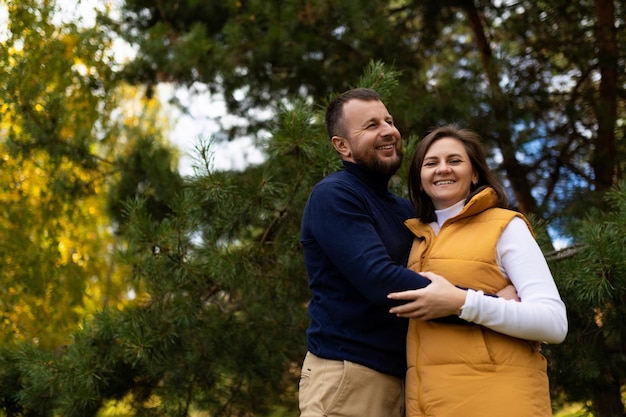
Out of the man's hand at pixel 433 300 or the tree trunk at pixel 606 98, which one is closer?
the man's hand at pixel 433 300

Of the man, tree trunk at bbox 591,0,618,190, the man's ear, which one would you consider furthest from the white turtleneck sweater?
tree trunk at bbox 591,0,618,190

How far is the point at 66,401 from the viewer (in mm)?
3414

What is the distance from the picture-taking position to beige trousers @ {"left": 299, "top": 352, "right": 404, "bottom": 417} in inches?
80.5

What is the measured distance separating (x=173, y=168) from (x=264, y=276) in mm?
1889

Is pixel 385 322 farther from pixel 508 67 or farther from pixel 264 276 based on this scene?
pixel 508 67

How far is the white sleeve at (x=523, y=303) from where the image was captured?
182 centimetres

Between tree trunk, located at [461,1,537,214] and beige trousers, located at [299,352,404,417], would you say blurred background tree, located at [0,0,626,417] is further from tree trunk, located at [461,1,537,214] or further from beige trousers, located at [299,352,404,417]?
beige trousers, located at [299,352,404,417]

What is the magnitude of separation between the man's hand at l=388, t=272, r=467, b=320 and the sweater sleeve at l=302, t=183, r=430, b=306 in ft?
0.09

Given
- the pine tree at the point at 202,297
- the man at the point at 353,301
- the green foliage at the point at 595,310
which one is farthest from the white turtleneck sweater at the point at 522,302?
the pine tree at the point at 202,297

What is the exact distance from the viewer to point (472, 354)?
1.87 m

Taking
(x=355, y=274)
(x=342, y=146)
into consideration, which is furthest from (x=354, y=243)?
(x=342, y=146)

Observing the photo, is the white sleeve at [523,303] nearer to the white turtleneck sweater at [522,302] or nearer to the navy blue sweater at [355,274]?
the white turtleneck sweater at [522,302]

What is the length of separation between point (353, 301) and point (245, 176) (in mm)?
2826

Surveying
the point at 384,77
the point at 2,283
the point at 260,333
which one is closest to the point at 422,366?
the point at 384,77
